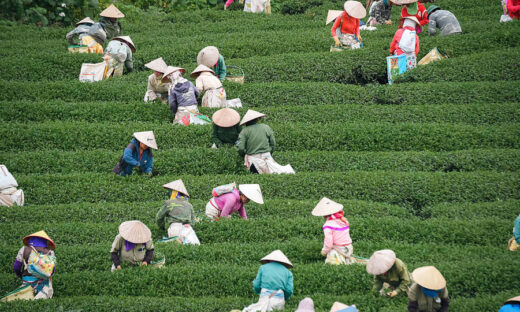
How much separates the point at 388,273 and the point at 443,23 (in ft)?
47.5

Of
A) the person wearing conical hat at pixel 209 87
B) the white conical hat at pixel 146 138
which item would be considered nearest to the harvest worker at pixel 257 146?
the white conical hat at pixel 146 138

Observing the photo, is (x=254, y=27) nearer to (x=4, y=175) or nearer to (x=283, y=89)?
(x=283, y=89)

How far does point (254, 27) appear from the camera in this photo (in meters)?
26.7

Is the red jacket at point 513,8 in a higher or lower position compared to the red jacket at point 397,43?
higher

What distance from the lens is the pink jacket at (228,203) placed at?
14031mm

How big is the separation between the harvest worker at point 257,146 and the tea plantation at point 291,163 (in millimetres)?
474

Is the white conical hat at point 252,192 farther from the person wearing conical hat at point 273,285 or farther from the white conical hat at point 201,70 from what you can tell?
the white conical hat at point 201,70

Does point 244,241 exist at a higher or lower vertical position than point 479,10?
lower

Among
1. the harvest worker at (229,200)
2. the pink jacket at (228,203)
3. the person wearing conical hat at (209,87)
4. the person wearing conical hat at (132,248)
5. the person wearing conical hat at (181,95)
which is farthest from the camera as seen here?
the person wearing conical hat at (209,87)

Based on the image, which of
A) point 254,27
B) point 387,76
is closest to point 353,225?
point 387,76

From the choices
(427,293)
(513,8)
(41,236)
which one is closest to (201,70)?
(41,236)

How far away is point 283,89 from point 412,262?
30.2ft

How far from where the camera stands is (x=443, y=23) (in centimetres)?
2356

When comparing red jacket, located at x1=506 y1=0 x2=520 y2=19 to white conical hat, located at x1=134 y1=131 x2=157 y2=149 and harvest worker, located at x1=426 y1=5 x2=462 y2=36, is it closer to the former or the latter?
harvest worker, located at x1=426 y1=5 x2=462 y2=36
